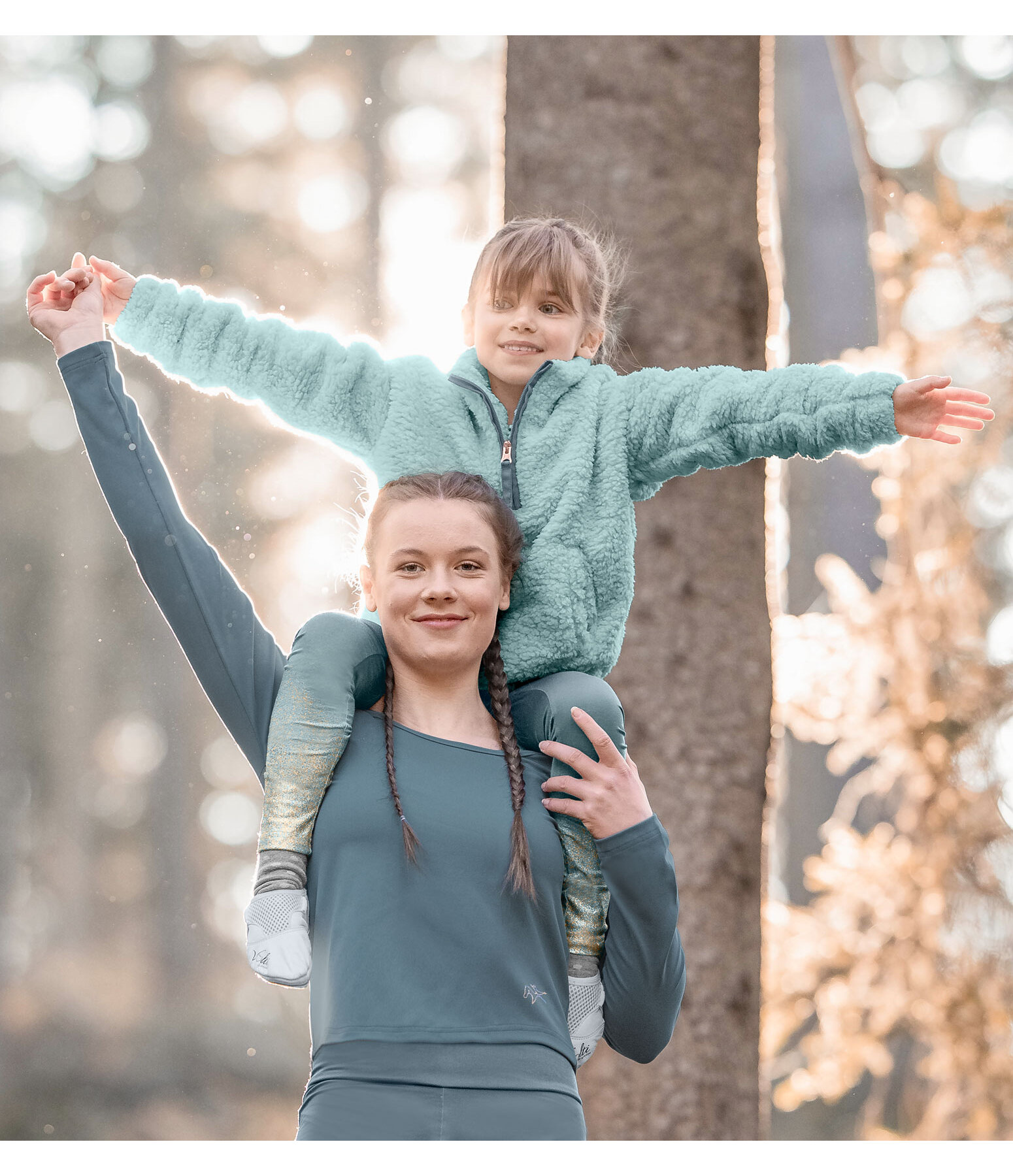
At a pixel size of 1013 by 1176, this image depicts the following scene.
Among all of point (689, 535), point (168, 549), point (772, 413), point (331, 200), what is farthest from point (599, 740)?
point (331, 200)

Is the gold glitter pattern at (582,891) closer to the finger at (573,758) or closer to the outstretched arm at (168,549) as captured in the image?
the finger at (573,758)

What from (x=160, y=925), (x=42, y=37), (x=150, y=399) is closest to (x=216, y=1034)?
(x=160, y=925)

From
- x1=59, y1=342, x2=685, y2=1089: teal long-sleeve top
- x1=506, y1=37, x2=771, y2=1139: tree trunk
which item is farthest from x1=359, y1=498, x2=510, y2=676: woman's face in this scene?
x1=506, y1=37, x2=771, y2=1139: tree trunk

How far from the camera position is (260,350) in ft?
4.57

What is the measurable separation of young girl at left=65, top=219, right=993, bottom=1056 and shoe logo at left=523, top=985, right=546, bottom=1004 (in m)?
0.08

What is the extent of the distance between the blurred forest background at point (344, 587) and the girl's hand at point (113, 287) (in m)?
2.23

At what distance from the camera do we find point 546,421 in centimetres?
141

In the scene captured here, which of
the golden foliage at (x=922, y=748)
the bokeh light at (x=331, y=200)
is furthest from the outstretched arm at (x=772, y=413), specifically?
the bokeh light at (x=331, y=200)

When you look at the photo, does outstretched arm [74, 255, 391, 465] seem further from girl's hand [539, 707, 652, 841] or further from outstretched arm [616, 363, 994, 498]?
girl's hand [539, 707, 652, 841]

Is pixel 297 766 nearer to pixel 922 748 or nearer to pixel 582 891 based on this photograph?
pixel 582 891

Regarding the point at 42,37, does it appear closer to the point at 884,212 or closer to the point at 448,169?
the point at 448,169

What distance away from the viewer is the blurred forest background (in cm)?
415

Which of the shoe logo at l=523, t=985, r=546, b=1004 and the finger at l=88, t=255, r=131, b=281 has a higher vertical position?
the finger at l=88, t=255, r=131, b=281
